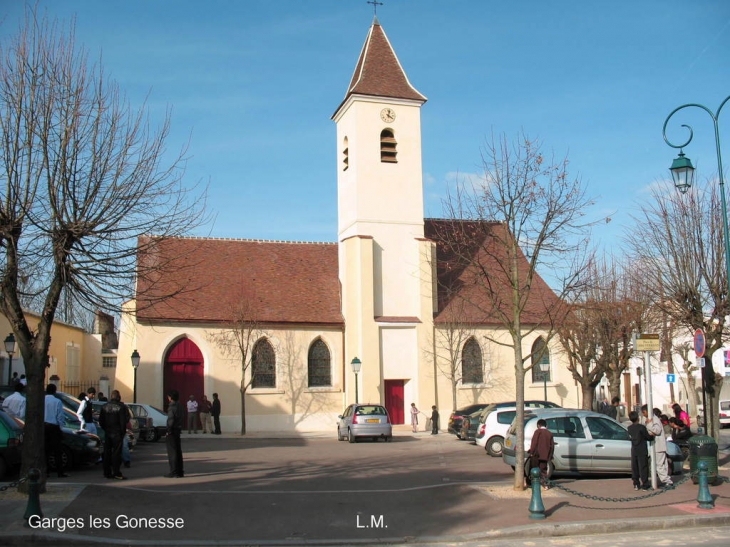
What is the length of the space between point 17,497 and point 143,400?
21858 millimetres

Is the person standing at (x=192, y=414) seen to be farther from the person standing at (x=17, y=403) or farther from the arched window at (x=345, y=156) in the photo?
the person standing at (x=17, y=403)

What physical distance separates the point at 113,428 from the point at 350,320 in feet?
70.4

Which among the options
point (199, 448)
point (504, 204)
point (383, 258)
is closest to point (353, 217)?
point (383, 258)

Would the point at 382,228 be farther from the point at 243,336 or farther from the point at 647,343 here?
the point at 647,343

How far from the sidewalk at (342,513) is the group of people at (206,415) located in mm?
18410

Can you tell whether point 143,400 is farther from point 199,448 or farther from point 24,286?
point 24,286

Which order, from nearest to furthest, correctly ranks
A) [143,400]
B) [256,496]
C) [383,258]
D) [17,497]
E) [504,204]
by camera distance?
[17,497]
[256,496]
[504,204]
[143,400]
[383,258]

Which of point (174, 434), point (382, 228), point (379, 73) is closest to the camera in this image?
point (174, 434)

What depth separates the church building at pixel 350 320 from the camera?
113 feet

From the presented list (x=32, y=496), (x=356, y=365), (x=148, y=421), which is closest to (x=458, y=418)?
(x=356, y=365)

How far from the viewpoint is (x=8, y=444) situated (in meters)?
14.6

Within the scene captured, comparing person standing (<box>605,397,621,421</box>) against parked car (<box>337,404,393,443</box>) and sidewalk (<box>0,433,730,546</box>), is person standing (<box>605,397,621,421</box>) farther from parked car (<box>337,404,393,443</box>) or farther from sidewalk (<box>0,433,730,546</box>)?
sidewalk (<box>0,433,730,546</box>)

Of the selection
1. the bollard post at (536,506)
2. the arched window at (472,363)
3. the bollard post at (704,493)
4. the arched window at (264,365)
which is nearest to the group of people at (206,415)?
the arched window at (264,365)

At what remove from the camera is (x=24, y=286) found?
14.4 meters
